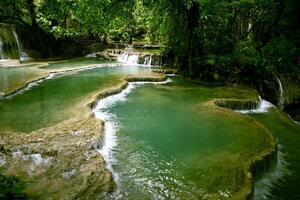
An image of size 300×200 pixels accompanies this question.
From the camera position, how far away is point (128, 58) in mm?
20938

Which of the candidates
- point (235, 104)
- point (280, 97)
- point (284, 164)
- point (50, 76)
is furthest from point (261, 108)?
point (50, 76)

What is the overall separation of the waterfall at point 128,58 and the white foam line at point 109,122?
265 inches

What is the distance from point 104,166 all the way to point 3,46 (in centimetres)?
1734

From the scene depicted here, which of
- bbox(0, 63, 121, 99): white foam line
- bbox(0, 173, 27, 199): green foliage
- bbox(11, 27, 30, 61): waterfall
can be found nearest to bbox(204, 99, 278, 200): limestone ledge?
bbox(0, 173, 27, 199): green foliage

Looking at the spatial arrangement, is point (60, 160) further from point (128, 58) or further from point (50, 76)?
point (128, 58)

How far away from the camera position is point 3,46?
20.9 meters

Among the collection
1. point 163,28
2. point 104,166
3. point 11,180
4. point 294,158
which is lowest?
point 294,158

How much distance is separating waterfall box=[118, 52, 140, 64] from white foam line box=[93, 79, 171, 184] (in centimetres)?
674

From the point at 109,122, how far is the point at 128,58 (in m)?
12.4

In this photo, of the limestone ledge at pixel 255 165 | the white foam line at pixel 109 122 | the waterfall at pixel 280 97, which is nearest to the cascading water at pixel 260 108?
the limestone ledge at pixel 255 165

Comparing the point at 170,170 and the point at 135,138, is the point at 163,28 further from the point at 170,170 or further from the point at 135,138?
the point at 170,170

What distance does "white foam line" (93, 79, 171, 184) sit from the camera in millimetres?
6704

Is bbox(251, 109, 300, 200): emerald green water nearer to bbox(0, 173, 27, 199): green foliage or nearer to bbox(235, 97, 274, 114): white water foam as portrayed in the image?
bbox(235, 97, 274, 114): white water foam

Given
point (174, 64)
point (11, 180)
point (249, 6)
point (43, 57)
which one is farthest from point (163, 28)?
point (11, 180)
